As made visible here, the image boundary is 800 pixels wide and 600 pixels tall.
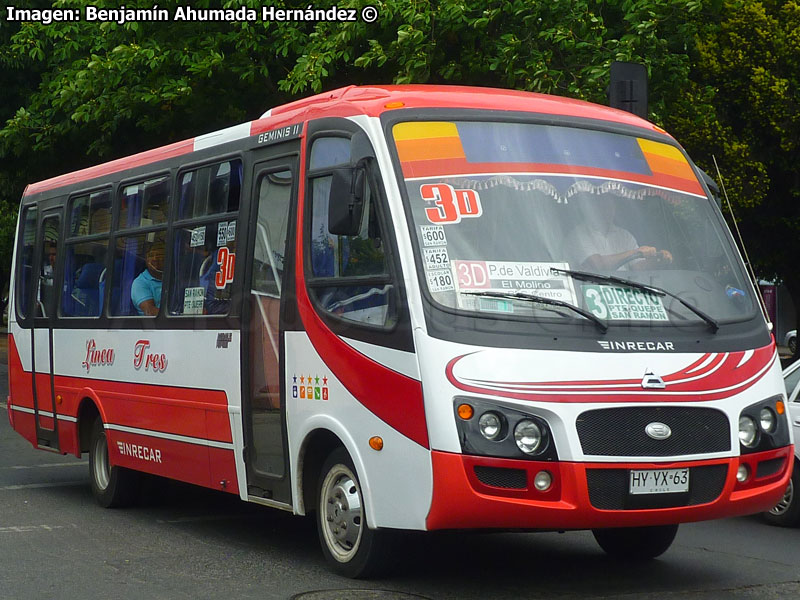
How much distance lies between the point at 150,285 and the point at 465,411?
413 cm

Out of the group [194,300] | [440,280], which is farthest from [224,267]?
[440,280]

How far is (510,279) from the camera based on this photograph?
22.6 feet

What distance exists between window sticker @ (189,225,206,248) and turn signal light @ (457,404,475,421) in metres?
3.25

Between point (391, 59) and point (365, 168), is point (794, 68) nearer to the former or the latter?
point (391, 59)

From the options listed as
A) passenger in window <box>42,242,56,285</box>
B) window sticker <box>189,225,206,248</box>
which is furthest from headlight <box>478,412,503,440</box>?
passenger in window <box>42,242,56,285</box>

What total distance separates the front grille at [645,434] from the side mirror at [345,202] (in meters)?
1.60

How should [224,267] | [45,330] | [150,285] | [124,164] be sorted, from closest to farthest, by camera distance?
1. [224,267]
2. [150,285]
3. [124,164]
4. [45,330]

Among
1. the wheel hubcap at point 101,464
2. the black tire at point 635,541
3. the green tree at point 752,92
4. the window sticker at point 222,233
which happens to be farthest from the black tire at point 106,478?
the green tree at point 752,92

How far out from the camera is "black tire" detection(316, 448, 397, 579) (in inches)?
280

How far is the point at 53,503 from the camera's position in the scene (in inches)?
424

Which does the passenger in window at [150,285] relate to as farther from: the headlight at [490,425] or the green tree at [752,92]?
the green tree at [752,92]

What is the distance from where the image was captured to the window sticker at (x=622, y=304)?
22.7 feet

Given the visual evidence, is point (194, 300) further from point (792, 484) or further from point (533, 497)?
point (792, 484)

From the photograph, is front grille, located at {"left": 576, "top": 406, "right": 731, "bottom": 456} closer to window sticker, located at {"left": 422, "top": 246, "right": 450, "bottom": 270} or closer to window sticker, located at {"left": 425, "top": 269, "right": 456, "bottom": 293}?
window sticker, located at {"left": 425, "top": 269, "right": 456, "bottom": 293}
